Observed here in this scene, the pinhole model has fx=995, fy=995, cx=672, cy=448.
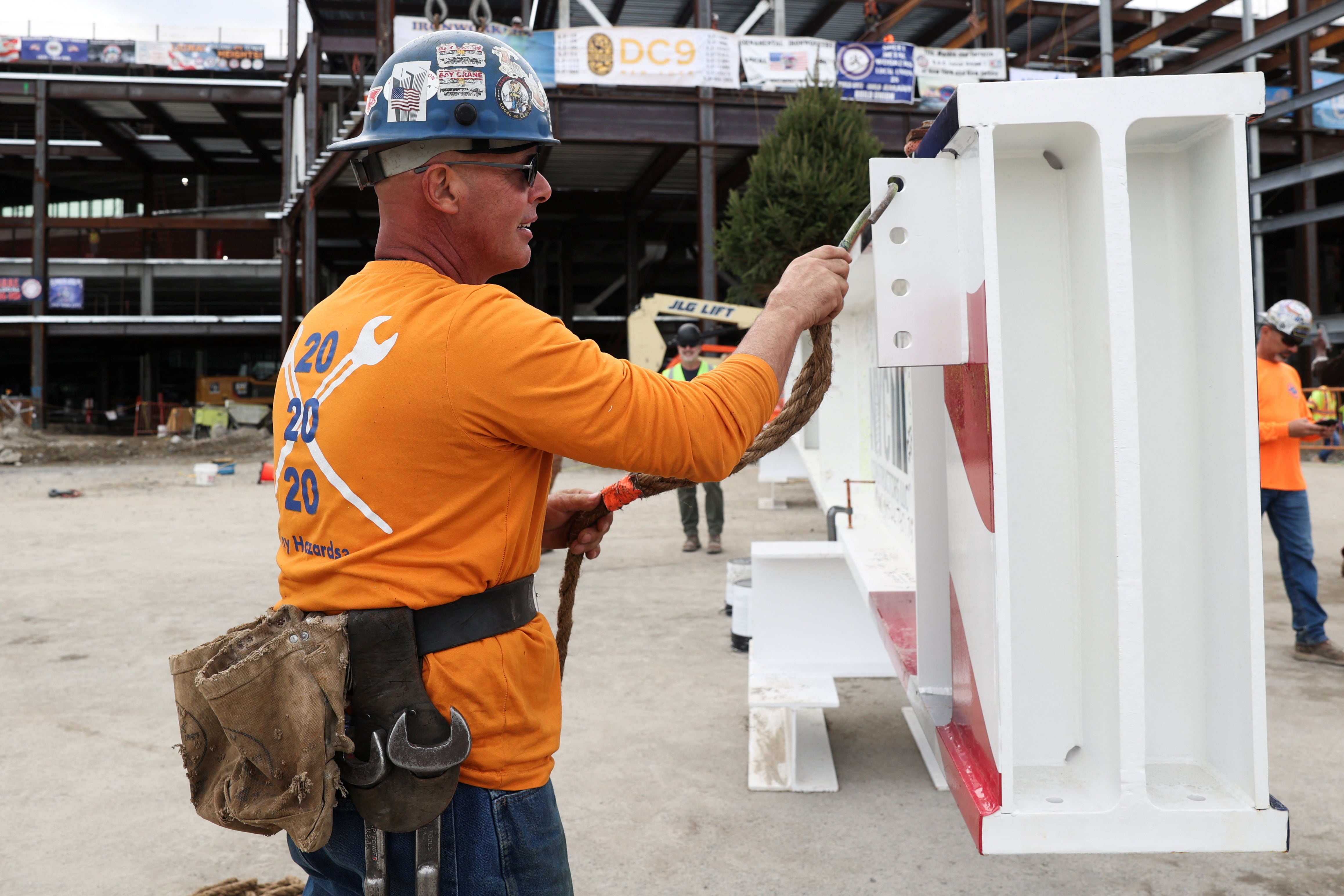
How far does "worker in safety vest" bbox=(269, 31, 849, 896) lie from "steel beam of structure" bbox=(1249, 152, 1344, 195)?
79.2 ft

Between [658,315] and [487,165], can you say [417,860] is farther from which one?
[658,315]

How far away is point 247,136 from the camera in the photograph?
1270 inches

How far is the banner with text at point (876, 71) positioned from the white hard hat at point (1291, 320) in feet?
52.6

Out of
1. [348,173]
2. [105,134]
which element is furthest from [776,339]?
[105,134]

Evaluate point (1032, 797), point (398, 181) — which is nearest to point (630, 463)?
point (398, 181)

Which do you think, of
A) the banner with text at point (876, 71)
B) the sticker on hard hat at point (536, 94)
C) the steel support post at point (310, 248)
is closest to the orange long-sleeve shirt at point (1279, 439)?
the sticker on hard hat at point (536, 94)

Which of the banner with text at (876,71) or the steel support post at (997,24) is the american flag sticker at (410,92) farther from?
the steel support post at (997,24)

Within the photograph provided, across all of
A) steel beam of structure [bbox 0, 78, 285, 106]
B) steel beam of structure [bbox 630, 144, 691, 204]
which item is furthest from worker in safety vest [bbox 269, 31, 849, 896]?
steel beam of structure [bbox 0, 78, 285, 106]

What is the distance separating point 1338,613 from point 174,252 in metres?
39.1

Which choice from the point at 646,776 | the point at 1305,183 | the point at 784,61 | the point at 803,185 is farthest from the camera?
the point at 1305,183

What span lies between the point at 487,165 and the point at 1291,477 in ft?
18.6

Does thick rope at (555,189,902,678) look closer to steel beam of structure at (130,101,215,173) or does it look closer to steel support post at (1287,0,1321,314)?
steel support post at (1287,0,1321,314)

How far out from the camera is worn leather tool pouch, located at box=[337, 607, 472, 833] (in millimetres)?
1513

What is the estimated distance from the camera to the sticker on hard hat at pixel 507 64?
5.47ft
